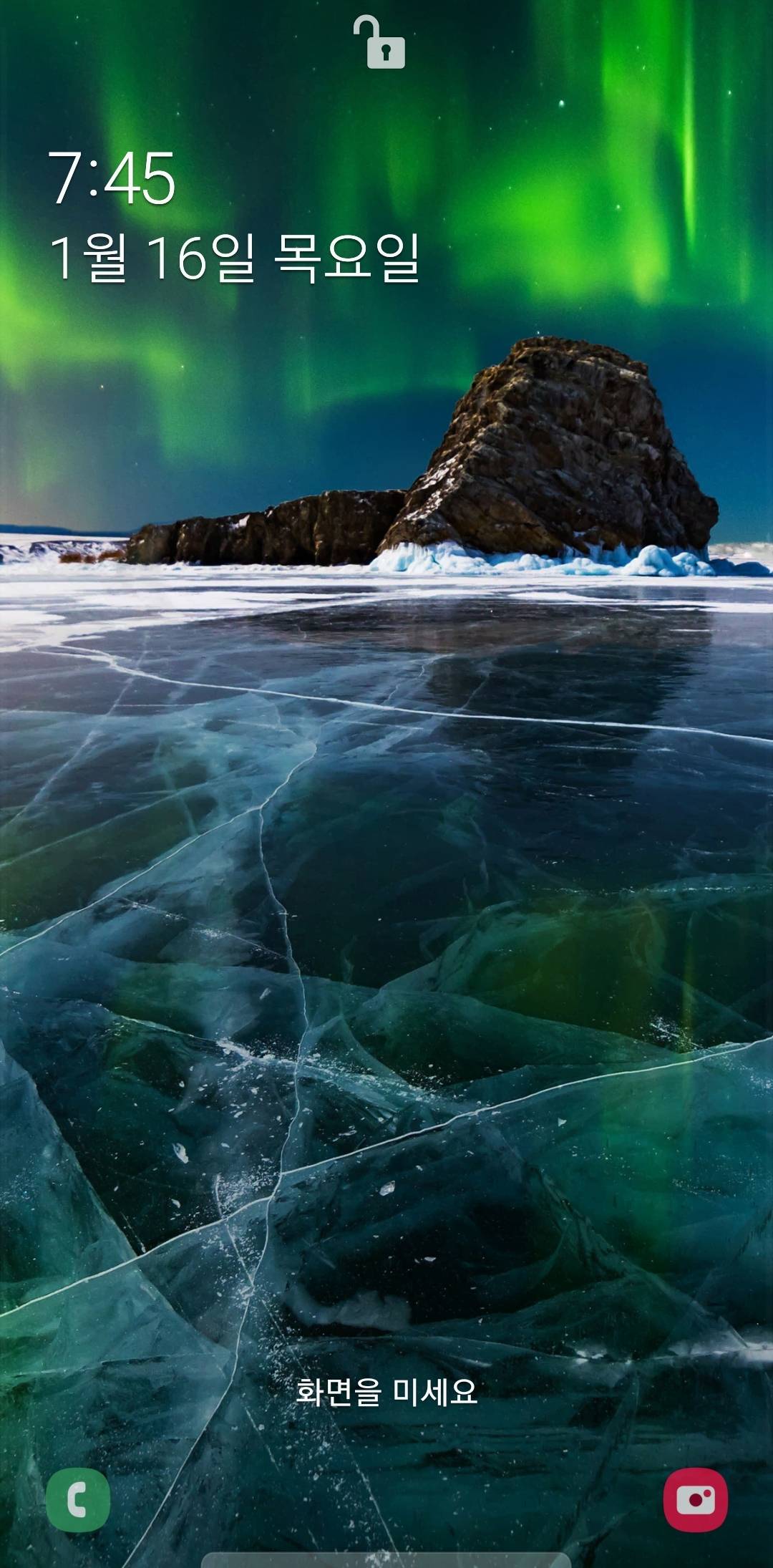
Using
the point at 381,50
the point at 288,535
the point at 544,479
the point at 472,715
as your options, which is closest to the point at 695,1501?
the point at 472,715

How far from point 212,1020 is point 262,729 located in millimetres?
2689

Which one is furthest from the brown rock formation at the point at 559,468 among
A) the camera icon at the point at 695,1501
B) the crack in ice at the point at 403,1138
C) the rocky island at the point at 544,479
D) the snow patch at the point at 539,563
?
the camera icon at the point at 695,1501

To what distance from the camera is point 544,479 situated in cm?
6019

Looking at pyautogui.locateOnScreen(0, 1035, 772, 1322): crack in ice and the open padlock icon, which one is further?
the open padlock icon

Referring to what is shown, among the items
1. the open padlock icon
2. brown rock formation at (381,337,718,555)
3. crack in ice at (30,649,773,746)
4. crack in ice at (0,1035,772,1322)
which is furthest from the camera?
brown rock formation at (381,337,718,555)

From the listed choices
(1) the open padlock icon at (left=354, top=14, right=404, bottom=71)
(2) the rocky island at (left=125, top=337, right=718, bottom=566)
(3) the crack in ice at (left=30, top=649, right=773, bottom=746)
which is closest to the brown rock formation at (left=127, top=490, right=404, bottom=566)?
(2) the rocky island at (left=125, top=337, right=718, bottom=566)

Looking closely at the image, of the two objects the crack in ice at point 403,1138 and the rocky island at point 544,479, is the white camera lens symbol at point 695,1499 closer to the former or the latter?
A: the crack in ice at point 403,1138

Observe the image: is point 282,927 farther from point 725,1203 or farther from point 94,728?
point 94,728

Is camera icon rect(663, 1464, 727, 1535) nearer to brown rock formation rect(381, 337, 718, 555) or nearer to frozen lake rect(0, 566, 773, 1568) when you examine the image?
frozen lake rect(0, 566, 773, 1568)

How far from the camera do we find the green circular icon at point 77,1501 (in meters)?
0.99

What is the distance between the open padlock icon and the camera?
292 cm

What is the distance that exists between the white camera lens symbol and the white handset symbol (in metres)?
0.72

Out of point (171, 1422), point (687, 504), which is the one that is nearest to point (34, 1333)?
point (171, 1422)

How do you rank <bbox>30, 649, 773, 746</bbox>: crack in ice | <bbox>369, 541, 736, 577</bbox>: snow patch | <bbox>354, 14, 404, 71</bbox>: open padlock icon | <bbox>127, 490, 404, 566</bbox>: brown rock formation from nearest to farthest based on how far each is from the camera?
<bbox>354, 14, 404, 71</bbox>: open padlock icon, <bbox>30, 649, 773, 746</bbox>: crack in ice, <bbox>369, 541, 736, 577</bbox>: snow patch, <bbox>127, 490, 404, 566</bbox>: brown rock formation
